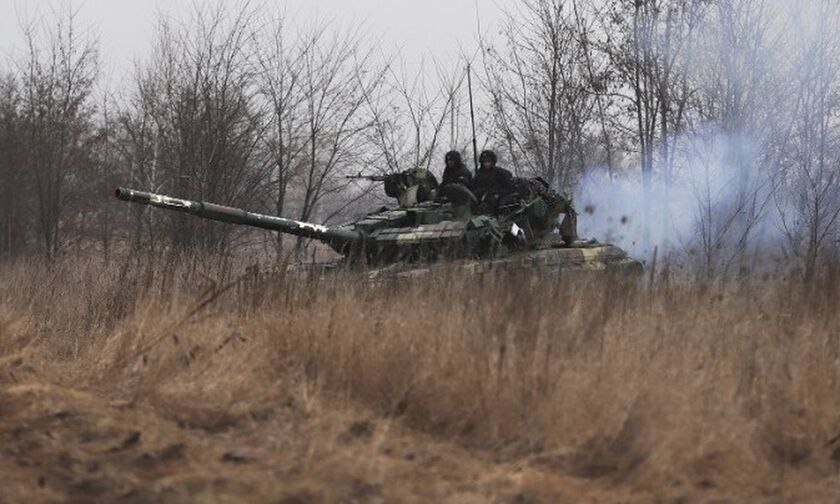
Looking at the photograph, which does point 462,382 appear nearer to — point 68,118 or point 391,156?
point 391,156

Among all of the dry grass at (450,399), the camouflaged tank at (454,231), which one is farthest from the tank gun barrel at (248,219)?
the dry grass at (450,399)

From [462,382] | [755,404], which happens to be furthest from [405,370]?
[755,404]

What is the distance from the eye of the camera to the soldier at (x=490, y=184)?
10477mm

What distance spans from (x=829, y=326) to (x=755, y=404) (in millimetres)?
1300

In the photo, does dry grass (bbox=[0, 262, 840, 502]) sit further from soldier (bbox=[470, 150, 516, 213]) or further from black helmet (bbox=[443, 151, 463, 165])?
black helmet (bbox=[443, 151, 463, 165])

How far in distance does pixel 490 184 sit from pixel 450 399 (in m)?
5.98

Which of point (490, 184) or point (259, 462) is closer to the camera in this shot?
point (259, 462)

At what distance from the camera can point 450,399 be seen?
486 cm

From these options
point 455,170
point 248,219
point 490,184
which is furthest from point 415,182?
point 248,219

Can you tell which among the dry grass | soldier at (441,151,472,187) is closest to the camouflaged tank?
soldier at (441,151,472,187)

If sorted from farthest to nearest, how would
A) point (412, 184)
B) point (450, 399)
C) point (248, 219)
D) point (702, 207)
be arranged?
1. point (702, 207)
2. point (412, 184)
3. point (248, 219)
4. point (450, 399)

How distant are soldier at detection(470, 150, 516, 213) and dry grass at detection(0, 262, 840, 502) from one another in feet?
12.0

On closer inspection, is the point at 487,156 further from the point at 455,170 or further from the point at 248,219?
the point at 248,219

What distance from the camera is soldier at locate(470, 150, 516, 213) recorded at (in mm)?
10477
